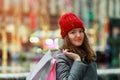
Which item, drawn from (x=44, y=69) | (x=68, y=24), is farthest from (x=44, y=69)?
(x=68, y=24)

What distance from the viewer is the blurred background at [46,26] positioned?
472 inches

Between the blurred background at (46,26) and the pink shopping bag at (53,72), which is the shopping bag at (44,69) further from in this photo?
the blurred background at (46,26)

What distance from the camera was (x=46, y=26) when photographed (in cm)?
1260

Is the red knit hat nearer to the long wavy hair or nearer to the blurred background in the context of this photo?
the long wavy hair

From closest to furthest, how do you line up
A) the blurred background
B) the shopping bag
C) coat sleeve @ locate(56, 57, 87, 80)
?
1. coat sleeve @ locate(56, 57, 87, 80)
2. the shopping bag
3. the blurred background

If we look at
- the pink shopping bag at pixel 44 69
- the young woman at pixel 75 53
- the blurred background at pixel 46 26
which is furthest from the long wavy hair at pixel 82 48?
the blurred background at pixel 46 26

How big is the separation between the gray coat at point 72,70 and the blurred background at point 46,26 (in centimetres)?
831

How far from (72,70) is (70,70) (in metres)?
0.03

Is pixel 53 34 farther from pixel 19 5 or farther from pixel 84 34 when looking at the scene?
pixel 84 34

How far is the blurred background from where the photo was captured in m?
12.0

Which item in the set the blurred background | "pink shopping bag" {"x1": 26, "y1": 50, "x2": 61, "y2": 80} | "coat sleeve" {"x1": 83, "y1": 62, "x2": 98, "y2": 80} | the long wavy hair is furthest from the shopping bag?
the blurred background

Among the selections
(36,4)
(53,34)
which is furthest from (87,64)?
(36,4)

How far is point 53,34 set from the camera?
12039mm

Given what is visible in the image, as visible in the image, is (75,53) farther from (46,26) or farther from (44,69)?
(46,26)
